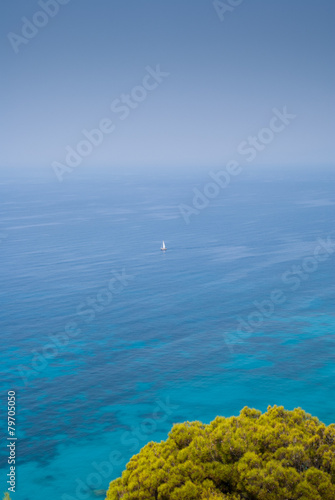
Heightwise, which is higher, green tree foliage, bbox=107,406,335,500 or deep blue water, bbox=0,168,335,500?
deep blue water, bbox=0,168,335,500

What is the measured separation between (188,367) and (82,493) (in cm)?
2418

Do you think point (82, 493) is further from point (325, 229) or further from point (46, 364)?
point (325, 229)

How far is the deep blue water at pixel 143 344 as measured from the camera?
51656 millimetres

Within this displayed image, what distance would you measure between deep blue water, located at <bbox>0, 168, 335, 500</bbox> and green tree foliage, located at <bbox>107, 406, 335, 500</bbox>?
68.8 ft

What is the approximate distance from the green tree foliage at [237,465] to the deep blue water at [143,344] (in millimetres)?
20962

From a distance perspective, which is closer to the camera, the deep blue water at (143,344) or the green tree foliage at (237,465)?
the green tree foliage at (237,465)

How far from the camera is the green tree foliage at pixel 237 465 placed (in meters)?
24.1

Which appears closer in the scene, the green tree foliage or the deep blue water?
the green tree foliage

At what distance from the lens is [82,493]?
4384 cm

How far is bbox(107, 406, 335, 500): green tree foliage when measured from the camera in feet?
79.1

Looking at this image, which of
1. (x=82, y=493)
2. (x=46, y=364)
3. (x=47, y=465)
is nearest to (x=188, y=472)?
(x=82, y=493)

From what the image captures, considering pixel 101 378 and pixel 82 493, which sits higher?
pixel 101 378

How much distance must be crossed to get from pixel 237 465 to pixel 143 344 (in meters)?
46.8

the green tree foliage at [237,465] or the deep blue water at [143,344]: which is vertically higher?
the deep blue water at [143,344]
